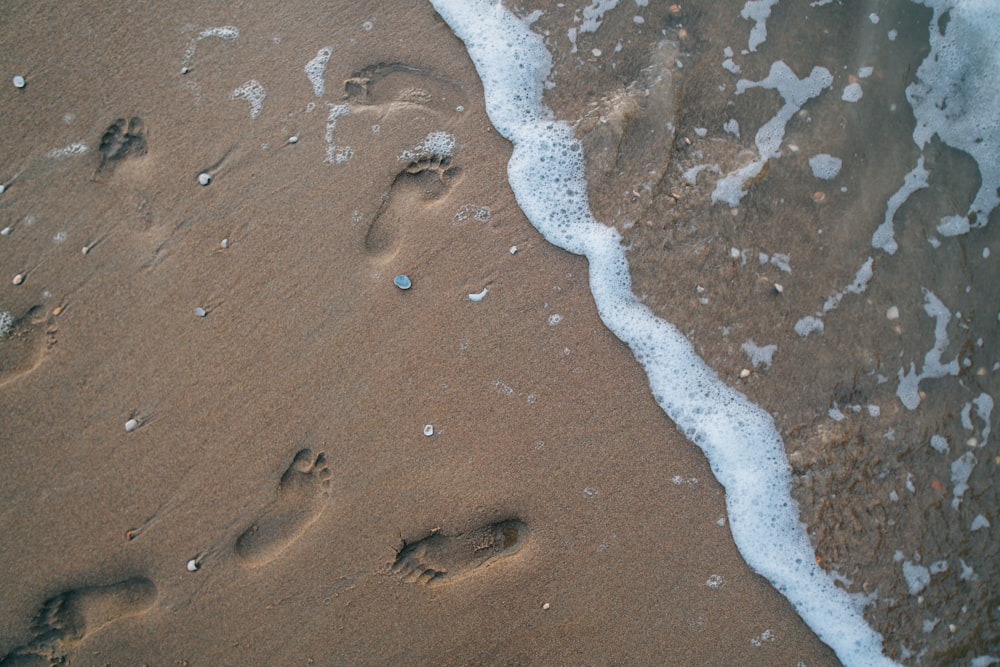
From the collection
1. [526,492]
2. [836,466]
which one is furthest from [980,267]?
[526,492]

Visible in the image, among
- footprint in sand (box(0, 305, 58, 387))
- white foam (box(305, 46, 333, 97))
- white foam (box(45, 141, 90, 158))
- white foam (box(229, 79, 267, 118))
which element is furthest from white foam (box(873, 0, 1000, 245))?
footprint in sand (box(0, 305, 58, 387))

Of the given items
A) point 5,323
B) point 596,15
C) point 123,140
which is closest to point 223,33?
point 123,140

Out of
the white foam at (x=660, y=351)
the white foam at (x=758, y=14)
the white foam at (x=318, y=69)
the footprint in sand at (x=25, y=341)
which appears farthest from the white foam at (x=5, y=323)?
the white foam at (x=758, y=14)

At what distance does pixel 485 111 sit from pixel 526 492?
2323 millimetres

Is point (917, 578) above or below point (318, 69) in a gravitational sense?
below

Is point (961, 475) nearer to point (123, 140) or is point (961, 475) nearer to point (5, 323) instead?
point (123, 140)

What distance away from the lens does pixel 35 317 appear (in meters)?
3.15

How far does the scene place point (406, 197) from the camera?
10.8 feet

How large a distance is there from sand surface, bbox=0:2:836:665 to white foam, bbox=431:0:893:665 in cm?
11

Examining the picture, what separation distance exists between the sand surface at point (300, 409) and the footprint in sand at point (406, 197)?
14 mm

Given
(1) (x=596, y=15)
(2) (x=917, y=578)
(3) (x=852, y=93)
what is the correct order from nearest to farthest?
(2) (x=917, y=578)
(3) (x=852, y=93)
(1) (x=596, y=15)

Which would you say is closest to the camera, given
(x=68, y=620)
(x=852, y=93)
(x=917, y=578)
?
(x=68, y=620)

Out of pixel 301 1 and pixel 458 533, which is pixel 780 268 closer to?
pixel 458 533

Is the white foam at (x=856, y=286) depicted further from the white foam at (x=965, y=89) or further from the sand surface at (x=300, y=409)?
the sand surface at (x=300, y=409)
